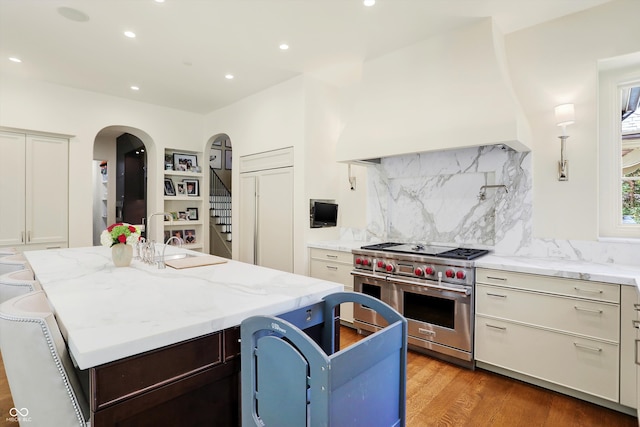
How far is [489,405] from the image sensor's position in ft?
7.39

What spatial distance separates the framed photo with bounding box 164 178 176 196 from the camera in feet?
18.1

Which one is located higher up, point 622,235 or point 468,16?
point 468,16

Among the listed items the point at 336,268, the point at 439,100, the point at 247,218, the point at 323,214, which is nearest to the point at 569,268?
the point at 439,100

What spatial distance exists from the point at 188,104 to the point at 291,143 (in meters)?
2.18

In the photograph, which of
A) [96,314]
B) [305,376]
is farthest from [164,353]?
[305,376]

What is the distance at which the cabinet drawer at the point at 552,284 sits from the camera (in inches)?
85.1

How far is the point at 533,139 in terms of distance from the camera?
291 centimetres

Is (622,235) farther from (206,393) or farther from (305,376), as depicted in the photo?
(206,393)

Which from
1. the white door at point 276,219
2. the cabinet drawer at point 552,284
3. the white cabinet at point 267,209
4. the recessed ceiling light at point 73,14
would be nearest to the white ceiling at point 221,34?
the recessed ceiling light at point 73,14

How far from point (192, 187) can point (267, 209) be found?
1.97 m

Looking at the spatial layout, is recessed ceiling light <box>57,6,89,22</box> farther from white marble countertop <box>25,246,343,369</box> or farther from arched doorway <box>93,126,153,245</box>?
arched doorway <box>93,126,153,245</box>

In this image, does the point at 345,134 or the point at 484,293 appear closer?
the point at 484,293

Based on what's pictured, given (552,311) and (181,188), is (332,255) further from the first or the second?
(181,188)

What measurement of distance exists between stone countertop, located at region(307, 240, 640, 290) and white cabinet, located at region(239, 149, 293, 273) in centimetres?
237
